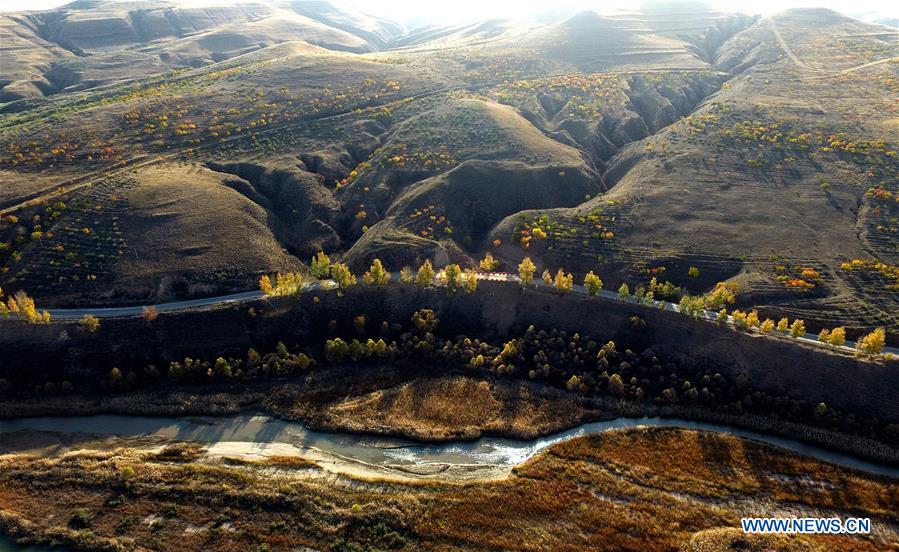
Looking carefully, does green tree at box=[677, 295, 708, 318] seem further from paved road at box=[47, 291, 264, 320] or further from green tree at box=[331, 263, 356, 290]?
paved road at box=[47, 291, 264, 320]

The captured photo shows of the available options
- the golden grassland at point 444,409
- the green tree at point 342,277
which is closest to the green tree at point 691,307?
the golden grassland at point 444,409

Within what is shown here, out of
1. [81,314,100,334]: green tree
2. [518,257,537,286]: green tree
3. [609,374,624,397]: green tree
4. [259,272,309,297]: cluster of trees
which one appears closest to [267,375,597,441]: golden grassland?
[609,374,624,397]: green tree

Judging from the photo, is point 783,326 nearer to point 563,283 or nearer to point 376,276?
point 563,283

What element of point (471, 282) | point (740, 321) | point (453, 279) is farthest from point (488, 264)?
point (740, 321)

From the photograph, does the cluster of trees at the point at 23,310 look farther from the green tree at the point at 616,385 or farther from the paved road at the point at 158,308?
the green tree at the point at 616,385

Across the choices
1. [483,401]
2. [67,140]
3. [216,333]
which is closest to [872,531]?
[483,401]
